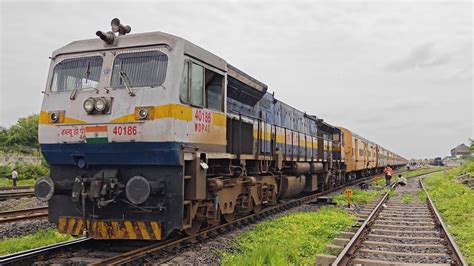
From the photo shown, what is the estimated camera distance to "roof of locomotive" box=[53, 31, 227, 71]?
699cm

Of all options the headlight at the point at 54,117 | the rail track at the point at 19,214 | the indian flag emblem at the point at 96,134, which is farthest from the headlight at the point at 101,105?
the rail track at the point at 19,214

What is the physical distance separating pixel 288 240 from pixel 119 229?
3138mm

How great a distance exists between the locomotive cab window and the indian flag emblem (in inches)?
52.8

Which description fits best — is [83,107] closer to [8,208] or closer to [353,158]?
[8,208]

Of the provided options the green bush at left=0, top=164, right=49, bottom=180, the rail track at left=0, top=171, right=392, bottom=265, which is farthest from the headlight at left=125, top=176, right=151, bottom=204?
the green bush at left=0, top=164, right=49, bottom=180

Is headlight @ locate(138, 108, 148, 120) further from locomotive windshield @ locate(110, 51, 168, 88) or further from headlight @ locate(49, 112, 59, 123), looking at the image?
headlight @ locate(49, 112, 59, 123)

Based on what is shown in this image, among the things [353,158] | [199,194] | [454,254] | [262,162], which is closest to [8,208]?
[262,162]

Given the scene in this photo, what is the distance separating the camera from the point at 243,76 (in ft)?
33.0

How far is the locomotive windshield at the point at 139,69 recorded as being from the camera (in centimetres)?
684

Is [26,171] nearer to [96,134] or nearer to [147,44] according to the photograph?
[96,134]

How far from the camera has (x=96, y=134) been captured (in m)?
6.82

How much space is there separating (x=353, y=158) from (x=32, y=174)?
20.7m

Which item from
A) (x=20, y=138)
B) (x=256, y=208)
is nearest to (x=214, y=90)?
(x=256, y=208)

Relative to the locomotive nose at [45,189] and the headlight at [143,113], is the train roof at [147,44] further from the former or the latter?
the locomotive nose at [45,189]
